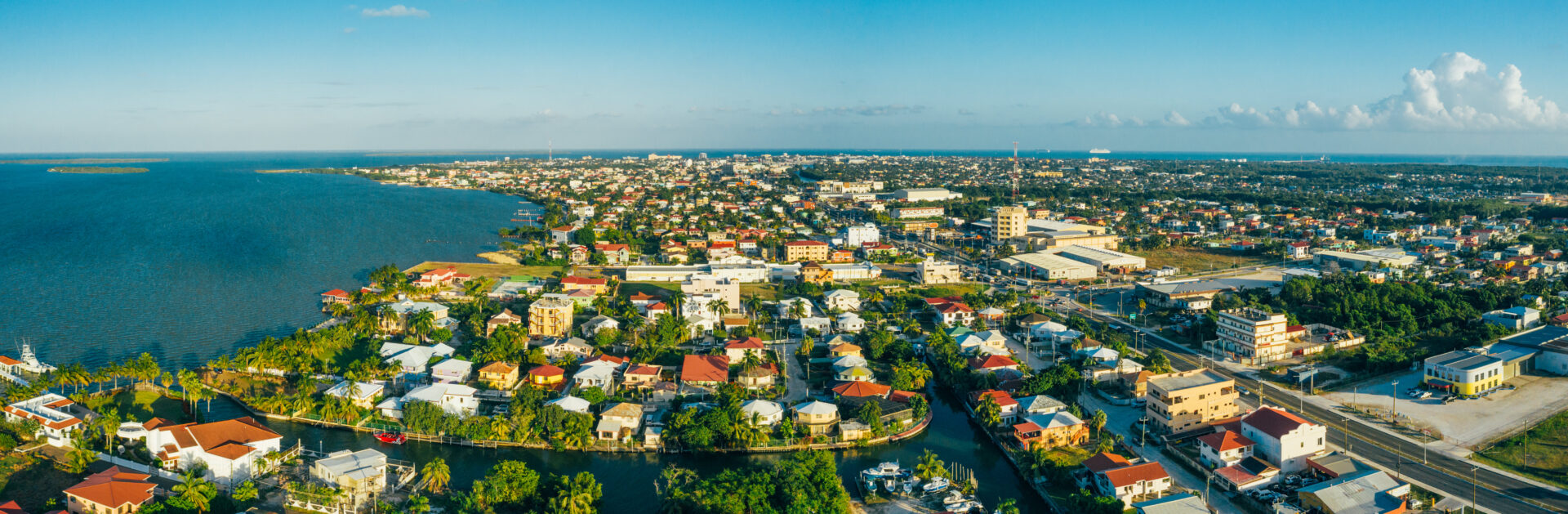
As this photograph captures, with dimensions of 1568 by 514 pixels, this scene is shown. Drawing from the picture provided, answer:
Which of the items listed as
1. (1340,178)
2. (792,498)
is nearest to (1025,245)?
(792,498)

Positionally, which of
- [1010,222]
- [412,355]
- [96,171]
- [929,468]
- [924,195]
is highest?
[96,171]

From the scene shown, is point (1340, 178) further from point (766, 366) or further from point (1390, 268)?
point (766, 366)

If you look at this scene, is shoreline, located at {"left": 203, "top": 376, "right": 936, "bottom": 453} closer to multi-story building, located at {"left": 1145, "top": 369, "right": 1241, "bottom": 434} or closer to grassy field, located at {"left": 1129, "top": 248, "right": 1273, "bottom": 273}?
multi-story building, located at {"left": 1145, "top": 369, "right": 1241, "bottom": 434}

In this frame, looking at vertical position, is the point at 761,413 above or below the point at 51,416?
below

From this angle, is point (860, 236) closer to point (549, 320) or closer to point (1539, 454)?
point (549, 320)

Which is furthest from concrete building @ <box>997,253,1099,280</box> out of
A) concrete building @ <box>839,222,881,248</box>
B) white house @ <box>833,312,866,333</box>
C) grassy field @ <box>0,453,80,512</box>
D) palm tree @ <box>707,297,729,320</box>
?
grassy field @ <box>0,453,80,512</box>

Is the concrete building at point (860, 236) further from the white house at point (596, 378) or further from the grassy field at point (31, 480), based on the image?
the grassy field at point (31, 480)

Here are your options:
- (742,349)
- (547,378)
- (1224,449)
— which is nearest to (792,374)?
(742,349)

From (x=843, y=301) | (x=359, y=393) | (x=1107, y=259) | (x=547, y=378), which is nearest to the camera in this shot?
(x=359, y=393)
